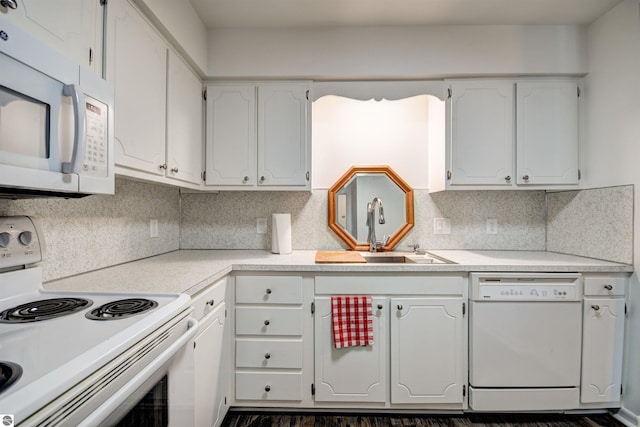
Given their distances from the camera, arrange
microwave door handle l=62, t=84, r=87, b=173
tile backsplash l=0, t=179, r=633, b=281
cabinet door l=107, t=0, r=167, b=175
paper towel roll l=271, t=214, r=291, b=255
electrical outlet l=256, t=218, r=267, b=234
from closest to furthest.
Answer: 1. microwave door handle l=62, t=84, r=87, b=173
2. cabinet door l=107, t=0, r=167, b=175
3. tile backsplash l=0, t=179, r=633, b=281
4. paper towel roll l=271, t=214, r=291, b=255
5. electrical outlet l=256, t=218, r=267, b=234

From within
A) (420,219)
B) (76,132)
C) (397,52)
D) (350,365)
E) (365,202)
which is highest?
(397,52)

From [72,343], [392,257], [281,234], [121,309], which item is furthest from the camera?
[392,257]

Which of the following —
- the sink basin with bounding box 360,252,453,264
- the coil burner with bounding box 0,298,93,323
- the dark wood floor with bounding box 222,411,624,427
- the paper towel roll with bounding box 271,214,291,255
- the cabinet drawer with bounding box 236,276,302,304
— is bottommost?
the dark wood floor with bounding box 222,411,624,427

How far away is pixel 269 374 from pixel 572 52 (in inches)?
109

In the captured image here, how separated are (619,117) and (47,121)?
2.66 meters

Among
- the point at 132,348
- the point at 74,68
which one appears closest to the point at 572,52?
the point at 74,68

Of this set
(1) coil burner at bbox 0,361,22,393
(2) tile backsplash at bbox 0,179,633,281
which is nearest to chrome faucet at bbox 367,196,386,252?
(2) tile backsplash at bbox 0,179,633,281

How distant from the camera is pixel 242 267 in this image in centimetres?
178

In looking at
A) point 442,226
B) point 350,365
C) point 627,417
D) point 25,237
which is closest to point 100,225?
point 25,237

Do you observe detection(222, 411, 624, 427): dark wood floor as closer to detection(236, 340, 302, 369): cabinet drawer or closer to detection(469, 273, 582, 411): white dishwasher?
detection(469, 273, 582, 411): white dishwasher

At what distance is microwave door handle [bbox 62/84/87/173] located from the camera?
0.85 m

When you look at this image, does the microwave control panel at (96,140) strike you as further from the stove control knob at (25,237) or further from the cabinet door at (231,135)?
the cabinet door at (231,135)

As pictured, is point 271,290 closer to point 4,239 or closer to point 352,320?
point 352,320

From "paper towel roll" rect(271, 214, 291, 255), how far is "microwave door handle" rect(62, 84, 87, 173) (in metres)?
1.37
